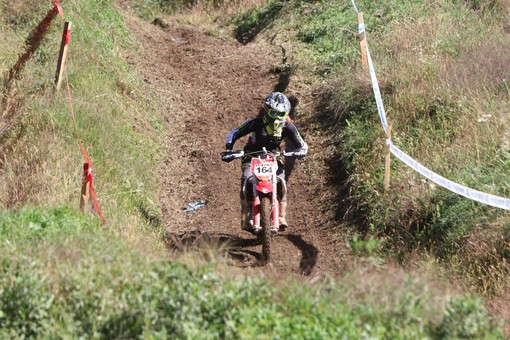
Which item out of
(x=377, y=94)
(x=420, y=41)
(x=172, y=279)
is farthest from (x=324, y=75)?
(x=172, y=279)

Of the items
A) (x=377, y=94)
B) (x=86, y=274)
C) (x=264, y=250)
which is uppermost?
(x=377, y=94)

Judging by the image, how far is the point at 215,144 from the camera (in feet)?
44.9

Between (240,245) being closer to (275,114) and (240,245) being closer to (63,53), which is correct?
(275,114)

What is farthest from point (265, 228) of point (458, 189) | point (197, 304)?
point (197, 304)

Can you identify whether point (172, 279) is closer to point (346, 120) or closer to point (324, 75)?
point (346, 120)

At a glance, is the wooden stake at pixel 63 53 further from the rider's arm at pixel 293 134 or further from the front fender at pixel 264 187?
the front fender at pixel 264 187

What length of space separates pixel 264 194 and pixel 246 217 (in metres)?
0.48

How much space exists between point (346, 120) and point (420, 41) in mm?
2238

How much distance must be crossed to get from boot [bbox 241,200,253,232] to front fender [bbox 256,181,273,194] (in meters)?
0.42

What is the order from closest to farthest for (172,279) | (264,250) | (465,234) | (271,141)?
1. (172,279)
2. (465,234)
3. (264,250)
4. (271,141)

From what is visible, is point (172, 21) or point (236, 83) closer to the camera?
point (236, 83)

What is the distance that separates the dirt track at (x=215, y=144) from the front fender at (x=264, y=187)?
896mm

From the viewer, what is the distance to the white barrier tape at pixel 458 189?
8375 mm

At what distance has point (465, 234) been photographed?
877 cm
